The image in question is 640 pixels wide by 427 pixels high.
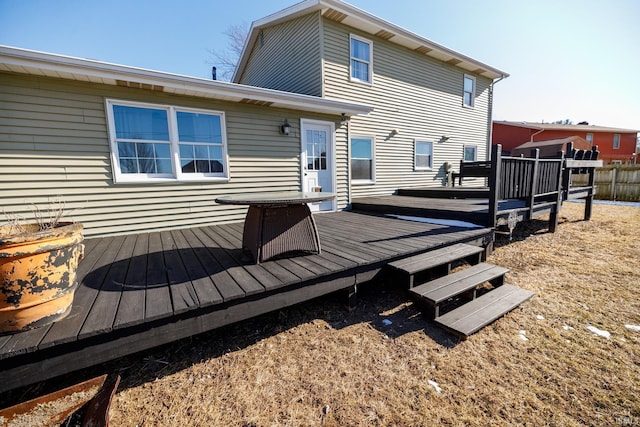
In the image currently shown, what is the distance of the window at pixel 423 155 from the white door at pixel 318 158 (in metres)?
3.64

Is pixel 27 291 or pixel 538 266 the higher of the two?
pixel 27 291

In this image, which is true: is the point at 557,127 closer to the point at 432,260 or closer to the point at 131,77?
the point at 432,260

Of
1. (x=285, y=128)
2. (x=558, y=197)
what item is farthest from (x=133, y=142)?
(x=558, y=197)

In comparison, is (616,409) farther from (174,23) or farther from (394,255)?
(174,23)

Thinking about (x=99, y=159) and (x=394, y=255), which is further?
(x=99, y=159)

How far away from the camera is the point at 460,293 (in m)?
2.58

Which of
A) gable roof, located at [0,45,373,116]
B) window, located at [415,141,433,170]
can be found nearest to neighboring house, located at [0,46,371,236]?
gable roof, located at [0,45,373,116]

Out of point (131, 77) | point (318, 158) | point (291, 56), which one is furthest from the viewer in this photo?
point (291, 56)

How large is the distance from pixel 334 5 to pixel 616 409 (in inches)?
285

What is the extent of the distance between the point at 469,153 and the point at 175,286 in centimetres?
1119

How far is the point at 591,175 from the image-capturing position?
22.8 feet

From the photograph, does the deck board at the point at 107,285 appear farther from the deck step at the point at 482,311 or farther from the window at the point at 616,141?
the window at the point at 616,141

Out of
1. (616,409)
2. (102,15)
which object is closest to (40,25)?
(102,15)

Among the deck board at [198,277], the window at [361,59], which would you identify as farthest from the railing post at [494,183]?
the window at [361,59]
